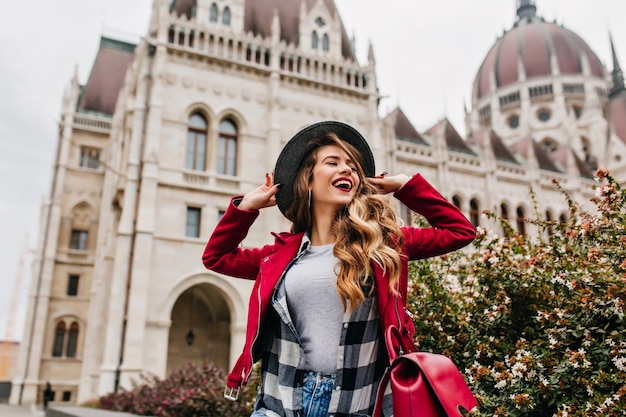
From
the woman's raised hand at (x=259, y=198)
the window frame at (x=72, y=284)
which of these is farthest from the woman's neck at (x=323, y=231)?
the window frame at (x=72, y=284)

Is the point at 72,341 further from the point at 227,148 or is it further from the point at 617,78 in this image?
the point at 617,78

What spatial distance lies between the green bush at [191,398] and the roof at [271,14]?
48.9 feet

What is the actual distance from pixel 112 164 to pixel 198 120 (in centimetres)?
748

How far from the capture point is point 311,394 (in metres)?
2.00

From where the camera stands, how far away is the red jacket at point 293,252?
2055mm

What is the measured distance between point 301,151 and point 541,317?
2.60 meters

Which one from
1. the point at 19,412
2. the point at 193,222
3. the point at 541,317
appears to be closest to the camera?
the point at 541,317

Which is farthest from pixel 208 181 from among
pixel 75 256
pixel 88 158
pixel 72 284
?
pixel 88 158

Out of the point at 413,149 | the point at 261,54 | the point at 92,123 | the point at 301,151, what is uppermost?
the point at 92,123

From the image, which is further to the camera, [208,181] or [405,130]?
[405,130]

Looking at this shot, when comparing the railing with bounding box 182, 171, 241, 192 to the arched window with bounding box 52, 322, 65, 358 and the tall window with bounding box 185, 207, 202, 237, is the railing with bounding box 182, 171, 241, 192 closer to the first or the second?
the tall window with bounding box 185, 207, 202, 237

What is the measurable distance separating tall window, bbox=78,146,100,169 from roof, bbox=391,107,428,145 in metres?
16.9

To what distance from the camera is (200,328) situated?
19.9m

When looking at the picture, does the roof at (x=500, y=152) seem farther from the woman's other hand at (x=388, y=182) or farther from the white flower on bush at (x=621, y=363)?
the woman's other hand at (x=388, y=182)
